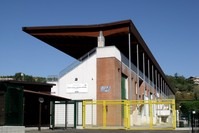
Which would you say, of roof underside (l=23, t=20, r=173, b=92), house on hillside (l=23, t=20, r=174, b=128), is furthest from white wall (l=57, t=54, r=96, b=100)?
roof underside (l=23, t=20, r=173, b=92)

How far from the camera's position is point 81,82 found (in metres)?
39.8

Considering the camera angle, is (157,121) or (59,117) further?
(157,121)

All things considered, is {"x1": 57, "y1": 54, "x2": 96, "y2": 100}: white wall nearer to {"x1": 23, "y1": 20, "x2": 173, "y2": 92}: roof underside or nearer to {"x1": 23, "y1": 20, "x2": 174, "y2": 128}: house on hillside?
{"x1": 23, "y1": 20, "x2": 174, "y2": 128}: house on hillside

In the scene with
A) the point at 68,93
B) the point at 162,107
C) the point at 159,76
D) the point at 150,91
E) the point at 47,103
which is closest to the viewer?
the point at 47,103

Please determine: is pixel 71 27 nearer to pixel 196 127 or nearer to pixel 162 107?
pixel 162 107

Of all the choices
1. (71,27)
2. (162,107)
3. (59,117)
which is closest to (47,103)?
(59,117)

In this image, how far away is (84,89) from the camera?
39.4m

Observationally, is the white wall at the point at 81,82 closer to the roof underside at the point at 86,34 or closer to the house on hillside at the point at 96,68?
the house on hillside at the point at 96,68

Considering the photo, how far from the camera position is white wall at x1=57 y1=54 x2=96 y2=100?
39.2 metres

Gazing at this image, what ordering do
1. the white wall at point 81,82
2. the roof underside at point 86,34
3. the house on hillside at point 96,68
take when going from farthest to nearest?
1. the roof underside at point 86,34
2. the white wall at point 81,82
3. the house on hillside at point 96,68

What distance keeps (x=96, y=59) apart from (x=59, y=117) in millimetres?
8502

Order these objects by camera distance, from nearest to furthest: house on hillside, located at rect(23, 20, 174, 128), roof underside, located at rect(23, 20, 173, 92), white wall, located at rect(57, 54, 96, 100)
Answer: house on hillside, located at rect(23, 20, 174, 128) → white wall, located at rect(57, 54, 96, 100) → roof underside, located at rect(23, 20, 173, 92)

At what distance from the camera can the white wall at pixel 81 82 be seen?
39156 millimetres

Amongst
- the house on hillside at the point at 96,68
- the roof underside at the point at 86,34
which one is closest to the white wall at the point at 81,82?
the house on hillside at the point at 96,68
